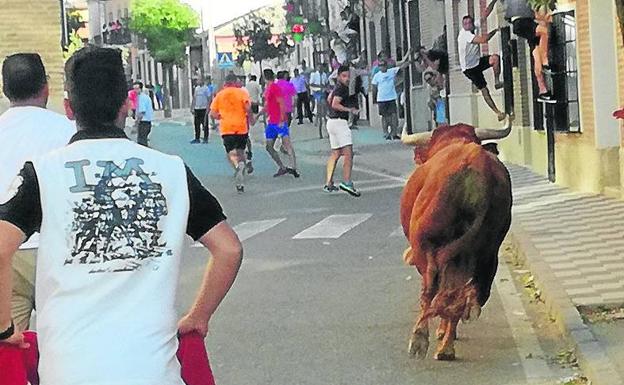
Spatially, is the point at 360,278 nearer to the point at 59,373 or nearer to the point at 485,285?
the point at 485,285

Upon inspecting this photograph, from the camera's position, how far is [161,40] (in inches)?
3447

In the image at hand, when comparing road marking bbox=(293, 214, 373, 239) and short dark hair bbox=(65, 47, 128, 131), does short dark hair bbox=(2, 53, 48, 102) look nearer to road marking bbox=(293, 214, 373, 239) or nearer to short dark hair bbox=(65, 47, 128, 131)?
short dark hair bbox=(65, 47, 128, 131)

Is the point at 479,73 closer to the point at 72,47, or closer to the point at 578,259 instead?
the point at 578,259

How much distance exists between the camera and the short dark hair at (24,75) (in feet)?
19.6

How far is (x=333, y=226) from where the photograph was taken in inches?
631

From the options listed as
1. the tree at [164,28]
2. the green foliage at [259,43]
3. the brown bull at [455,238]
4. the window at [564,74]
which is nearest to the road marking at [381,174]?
the window at [564,74]

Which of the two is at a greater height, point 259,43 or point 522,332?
point 259,43

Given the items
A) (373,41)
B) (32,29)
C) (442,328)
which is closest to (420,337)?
(442,328)

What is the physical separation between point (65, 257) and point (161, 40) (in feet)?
278

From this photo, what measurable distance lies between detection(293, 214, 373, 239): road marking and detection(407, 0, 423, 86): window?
56.8 feet

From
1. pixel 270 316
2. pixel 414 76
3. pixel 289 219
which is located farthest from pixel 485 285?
pixel 414 76

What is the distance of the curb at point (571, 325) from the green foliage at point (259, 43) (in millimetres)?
57177

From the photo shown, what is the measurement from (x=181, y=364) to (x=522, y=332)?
224 inches

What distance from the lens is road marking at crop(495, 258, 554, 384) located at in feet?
26.5
